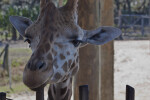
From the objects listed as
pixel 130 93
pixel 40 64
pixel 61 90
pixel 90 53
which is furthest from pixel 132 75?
pixel 40 64

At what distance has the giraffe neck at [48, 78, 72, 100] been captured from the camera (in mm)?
2439

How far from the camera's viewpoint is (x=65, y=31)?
2158 mm

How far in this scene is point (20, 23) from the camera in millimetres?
2578

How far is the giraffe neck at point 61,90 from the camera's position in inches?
96.0

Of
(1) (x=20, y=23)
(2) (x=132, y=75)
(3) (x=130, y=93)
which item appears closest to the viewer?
(3) (x=130, y=93)

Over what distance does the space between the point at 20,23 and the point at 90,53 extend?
95 cm

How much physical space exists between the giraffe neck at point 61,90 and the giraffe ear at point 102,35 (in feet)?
1.29

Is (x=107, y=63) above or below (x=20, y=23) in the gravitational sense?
below

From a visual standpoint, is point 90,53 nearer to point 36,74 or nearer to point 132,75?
point 36,74

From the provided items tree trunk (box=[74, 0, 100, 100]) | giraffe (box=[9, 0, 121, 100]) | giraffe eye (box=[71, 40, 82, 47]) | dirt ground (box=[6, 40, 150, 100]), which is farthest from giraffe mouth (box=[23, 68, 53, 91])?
dirt ground (box=[6, 40, 150, 100])

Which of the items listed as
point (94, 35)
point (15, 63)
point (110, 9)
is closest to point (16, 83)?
point (15, 63)

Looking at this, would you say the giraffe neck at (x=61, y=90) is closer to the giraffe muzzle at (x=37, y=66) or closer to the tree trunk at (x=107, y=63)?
the giraffe muzzle at (x=37, y=66)

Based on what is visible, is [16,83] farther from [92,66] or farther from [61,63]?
[61,63]

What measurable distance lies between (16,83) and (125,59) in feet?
16.7
